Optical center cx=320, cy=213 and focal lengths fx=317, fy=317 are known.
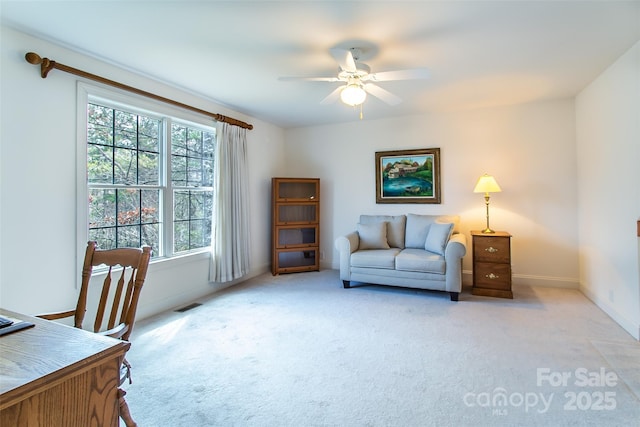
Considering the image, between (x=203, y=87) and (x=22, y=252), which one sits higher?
(x=203, y=87)

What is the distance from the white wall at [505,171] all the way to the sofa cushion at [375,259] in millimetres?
1076

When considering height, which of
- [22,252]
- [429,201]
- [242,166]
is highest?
[242,166]

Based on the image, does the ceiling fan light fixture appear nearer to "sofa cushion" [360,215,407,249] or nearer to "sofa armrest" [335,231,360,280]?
"sofa armrest" [335,231,360,280]

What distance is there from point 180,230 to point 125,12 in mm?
2261

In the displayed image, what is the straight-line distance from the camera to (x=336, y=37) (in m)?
2.39

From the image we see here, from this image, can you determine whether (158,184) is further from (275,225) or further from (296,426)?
(296,426)

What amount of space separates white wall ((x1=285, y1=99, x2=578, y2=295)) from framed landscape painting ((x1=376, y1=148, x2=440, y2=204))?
98mm

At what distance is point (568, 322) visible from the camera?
2914 millimetres

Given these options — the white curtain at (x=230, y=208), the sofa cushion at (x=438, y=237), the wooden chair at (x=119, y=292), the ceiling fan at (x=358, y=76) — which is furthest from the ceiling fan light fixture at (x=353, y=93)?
the sofa cushion at (x=438, y=237)

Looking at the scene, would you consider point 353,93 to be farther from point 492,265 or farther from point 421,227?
point 492,265

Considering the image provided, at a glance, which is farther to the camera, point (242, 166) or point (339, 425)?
point (242, 166)

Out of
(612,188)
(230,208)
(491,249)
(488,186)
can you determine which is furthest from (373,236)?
(612,188)

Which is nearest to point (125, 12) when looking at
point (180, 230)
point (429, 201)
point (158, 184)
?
point (158, 184)

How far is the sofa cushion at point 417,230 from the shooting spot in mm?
4312
